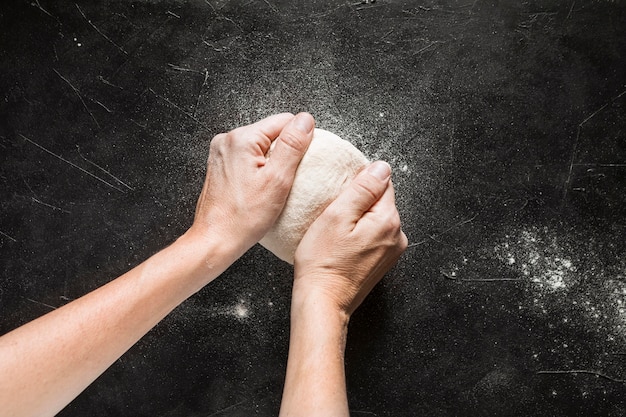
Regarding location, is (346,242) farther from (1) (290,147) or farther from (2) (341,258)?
(1) (290,147)

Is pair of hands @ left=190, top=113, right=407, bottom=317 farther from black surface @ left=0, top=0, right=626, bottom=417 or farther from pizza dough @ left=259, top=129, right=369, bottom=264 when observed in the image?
black surface @ left=0, top=0, right=626, bottom=417

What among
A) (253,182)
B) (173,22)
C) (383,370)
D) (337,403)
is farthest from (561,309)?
(173,22)

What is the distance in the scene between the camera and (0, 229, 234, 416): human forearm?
941 millimetres

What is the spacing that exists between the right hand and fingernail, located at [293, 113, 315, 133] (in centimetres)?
13

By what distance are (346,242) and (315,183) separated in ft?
0.41

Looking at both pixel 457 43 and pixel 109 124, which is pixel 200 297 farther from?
pixel 457 43

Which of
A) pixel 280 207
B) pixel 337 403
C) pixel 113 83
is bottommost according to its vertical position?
pixel 337 403

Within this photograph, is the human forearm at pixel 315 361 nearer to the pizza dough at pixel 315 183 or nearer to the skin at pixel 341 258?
the skin at pixel 341 258

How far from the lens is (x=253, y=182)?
1102mm

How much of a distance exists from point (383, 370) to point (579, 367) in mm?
410

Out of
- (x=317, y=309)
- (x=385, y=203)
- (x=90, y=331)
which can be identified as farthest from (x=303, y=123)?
(x=90, y=331)

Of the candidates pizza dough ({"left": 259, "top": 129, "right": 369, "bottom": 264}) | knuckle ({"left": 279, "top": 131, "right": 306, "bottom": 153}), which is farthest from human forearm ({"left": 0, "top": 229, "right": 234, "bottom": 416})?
knuckle ({"left": 279, "top": 131, "right": 306, "bottom": 153})

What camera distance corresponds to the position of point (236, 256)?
113 centimetres

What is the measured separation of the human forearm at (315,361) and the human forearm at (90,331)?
188mm
